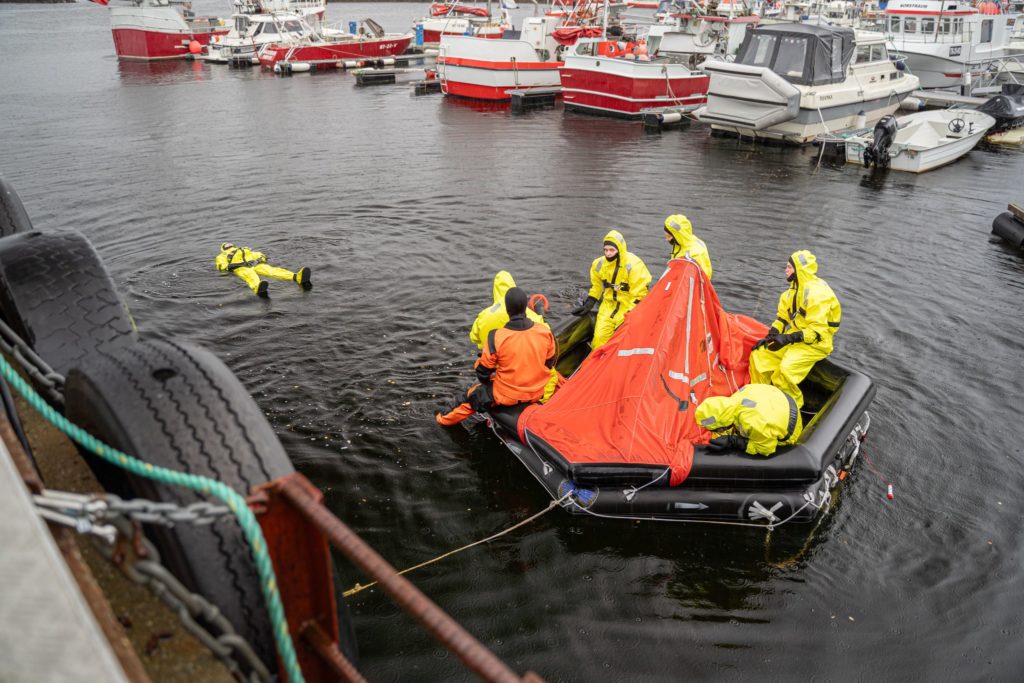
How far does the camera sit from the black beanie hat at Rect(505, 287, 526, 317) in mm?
6984

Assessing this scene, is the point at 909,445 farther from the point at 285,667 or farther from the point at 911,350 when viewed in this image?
the point at 285,667

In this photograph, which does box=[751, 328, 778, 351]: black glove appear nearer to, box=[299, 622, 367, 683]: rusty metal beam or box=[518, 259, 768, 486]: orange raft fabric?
box=[518, 259, 768, 486]: orange raft fabric

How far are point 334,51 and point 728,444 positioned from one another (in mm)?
40354

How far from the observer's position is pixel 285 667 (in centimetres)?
239

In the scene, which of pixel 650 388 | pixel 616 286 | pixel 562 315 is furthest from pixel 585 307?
pixel 650 388

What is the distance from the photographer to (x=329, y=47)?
40531 millimetres

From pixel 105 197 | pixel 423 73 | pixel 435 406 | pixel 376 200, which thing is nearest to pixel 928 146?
pixel 376 200

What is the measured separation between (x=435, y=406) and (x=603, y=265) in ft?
8.97

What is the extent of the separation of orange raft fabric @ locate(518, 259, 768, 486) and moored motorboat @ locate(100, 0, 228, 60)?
47291 millimetres

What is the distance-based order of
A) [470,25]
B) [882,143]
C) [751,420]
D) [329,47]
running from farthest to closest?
[329,47] < [470,25] < [882,143] < [751,420]

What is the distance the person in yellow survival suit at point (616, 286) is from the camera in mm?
8664

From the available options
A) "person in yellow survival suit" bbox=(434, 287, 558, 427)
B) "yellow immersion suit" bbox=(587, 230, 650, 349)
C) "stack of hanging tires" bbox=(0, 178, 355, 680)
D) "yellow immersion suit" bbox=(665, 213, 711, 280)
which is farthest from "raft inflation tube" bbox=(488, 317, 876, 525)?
"stack of hanging tires" bbox=(0, 178, 355, 680)

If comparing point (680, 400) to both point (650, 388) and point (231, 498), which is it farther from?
point (231, 498)

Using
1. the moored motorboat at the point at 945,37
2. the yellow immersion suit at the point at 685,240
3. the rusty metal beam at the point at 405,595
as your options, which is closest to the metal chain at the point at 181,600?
the rusty metal beam at the point at 405,595
